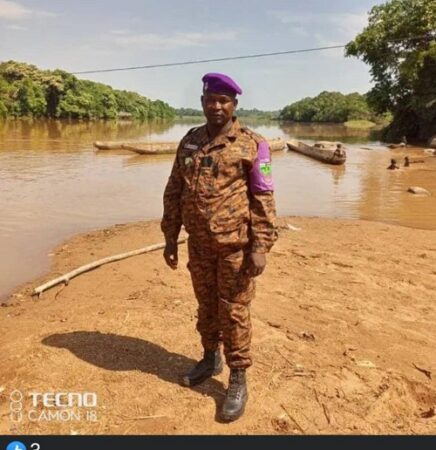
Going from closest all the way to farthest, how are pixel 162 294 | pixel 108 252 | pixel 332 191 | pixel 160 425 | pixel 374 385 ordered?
pixel 160 425, pixel 374 385, pixel 162 294, pixel 108 252, pixel 332 191

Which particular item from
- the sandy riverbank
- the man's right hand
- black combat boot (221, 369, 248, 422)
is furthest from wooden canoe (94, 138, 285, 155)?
black combat boot (221, 369, 248, 422)

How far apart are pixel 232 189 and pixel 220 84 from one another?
59 cm

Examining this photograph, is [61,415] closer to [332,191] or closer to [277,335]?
[277,335]

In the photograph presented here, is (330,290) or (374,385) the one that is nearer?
(374,385)

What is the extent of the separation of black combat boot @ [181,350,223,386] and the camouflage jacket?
0.90m

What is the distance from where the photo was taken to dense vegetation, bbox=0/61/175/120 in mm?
59562

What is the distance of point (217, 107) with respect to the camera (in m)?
2.59

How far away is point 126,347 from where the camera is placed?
11.3ft

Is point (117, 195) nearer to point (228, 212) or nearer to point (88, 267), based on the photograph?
point (88, 267)

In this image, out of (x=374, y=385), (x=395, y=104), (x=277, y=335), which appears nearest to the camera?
(x=374, y=385)

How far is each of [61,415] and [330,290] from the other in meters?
3.09

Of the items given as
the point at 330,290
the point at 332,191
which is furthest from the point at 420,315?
the point at 332,191
